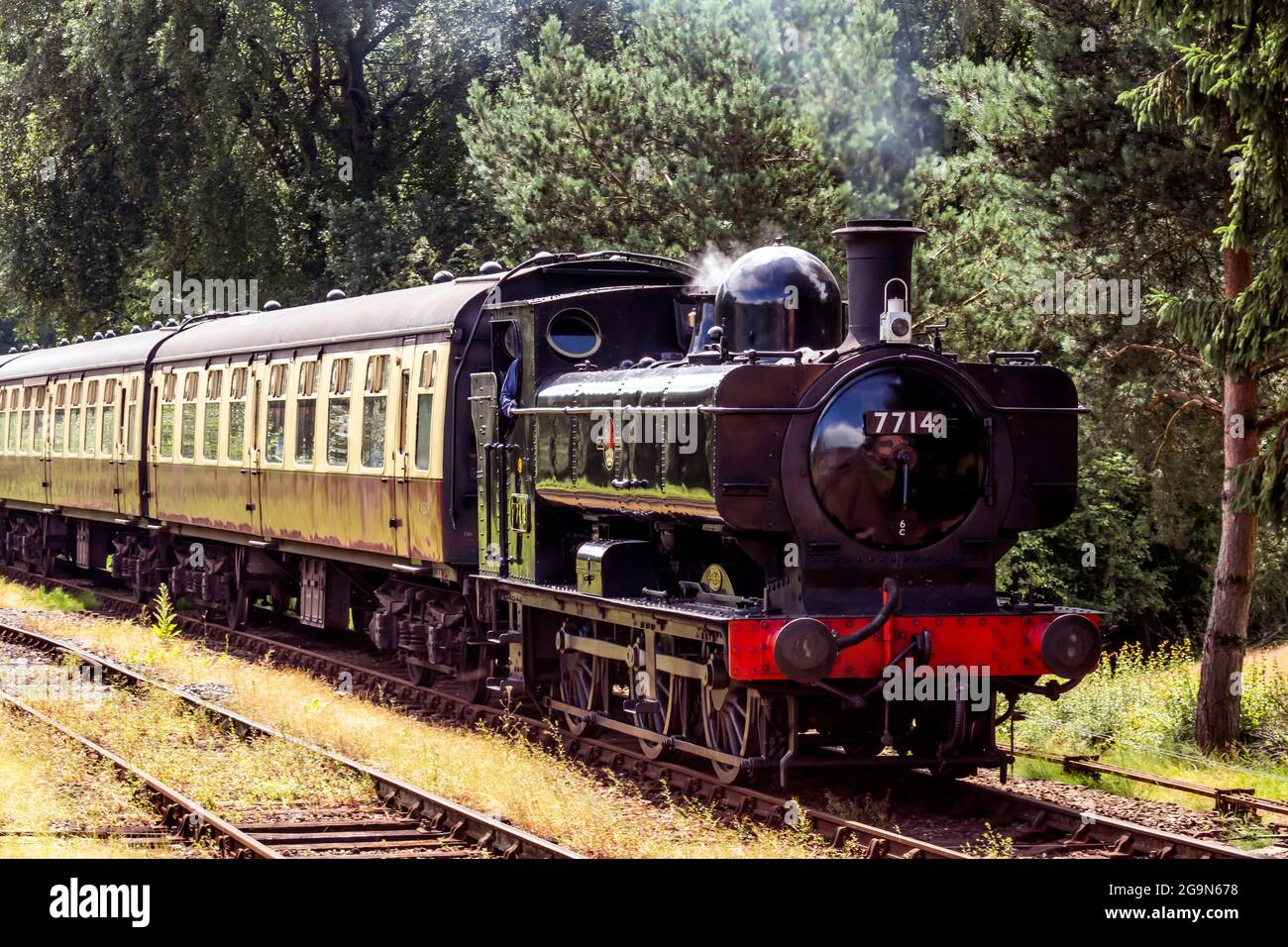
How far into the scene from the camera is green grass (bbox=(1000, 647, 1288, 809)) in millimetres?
11492

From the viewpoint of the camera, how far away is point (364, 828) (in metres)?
9.81

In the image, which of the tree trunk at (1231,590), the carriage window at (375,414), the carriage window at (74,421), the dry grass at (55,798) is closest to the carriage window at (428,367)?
the carriage window at (375,414)

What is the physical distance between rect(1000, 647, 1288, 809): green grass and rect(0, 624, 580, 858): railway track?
13.3ft

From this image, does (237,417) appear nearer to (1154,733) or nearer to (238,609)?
(238,609)

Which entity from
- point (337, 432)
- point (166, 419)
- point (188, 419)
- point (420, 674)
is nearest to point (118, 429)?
point (166, 419)

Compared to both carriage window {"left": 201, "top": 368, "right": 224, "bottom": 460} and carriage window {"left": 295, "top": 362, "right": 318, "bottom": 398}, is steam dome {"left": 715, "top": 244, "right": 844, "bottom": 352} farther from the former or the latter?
carriage window {"left": 201, "top": 368, "right": 224, "bottom": 460}

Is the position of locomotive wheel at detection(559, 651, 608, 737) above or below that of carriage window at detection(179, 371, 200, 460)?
below

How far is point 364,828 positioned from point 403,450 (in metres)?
5.15

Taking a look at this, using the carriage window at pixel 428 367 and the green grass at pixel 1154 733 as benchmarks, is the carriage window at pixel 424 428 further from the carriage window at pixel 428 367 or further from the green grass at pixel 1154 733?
the green grass at pixel 1154 733

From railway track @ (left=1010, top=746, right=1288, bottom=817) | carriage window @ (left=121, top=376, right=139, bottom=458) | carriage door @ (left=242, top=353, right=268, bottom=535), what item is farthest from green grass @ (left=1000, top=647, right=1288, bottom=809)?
carriage window @ (left=121, top=376, right=139, bottom=458)

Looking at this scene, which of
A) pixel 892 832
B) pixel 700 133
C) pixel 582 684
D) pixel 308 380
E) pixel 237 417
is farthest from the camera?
pixel 700 133

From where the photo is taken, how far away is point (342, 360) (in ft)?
51.4
